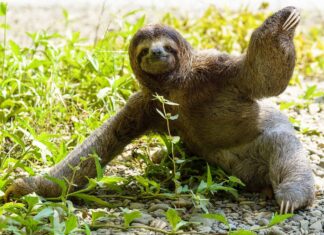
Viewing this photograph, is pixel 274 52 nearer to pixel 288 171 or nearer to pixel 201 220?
pixel 288 171

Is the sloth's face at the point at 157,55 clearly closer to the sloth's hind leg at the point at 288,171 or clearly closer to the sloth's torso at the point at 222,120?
the sloth's torso at the point at 222,120

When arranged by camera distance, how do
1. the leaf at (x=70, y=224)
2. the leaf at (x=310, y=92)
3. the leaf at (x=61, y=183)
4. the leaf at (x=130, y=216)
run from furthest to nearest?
the leaf at (x=310, y=92), the leaf at (x=61, y=183), the leaf at (x=130, y=216), the leaf at (x=70, y=224)

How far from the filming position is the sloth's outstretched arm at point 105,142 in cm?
495

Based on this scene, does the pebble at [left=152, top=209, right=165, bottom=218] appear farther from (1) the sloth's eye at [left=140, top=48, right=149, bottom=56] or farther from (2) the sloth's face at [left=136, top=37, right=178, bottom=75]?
(1) the sloth's eye at [left=140, top=48, right=149, bottom=56]

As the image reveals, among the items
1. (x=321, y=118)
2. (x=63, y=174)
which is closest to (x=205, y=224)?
(x=63, y=174)

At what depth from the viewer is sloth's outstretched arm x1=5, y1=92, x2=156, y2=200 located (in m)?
4.95

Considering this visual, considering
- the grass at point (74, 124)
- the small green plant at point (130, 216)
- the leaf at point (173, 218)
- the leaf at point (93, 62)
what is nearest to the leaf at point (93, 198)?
the grass at point (74, 124)

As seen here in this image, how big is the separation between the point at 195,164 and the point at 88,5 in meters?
7.42

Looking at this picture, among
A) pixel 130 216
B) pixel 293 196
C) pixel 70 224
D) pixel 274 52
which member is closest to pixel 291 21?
pixel 274 52

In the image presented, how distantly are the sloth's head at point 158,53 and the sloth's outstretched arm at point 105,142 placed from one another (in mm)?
286

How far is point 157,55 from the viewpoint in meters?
4.68

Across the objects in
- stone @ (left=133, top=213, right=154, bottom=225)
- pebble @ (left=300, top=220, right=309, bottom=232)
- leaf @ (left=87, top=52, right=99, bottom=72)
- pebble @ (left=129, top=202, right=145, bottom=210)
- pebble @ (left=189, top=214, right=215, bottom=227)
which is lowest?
pebble @ (left=129, top=202, right=145, bottom=210)

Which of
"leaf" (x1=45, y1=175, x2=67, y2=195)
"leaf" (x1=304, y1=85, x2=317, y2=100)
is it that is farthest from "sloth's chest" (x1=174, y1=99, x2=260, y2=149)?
"leaf" (x1=304, y1=85, x2=317, y2=100)

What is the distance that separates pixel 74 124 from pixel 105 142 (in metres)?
0.95
